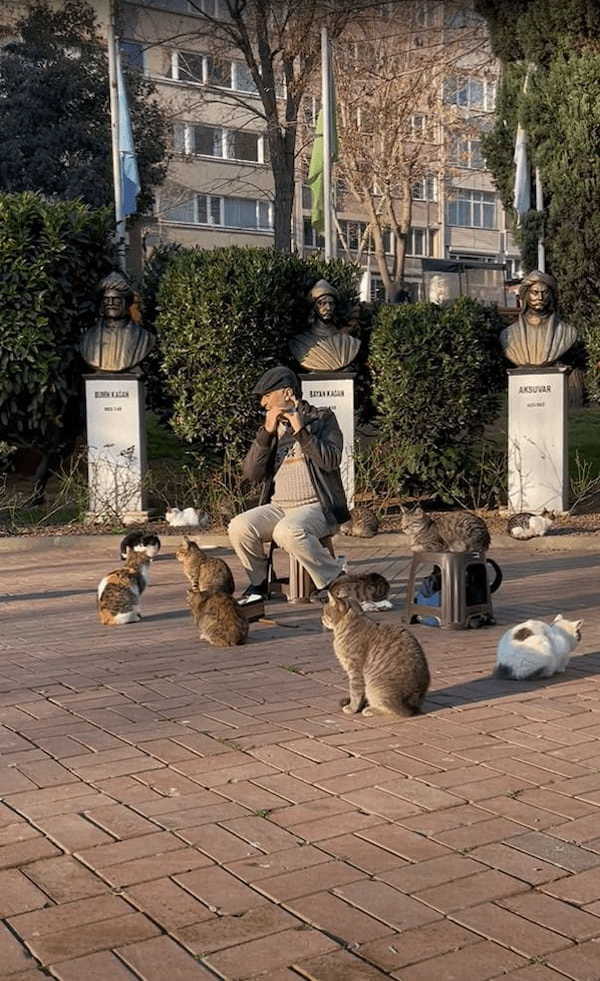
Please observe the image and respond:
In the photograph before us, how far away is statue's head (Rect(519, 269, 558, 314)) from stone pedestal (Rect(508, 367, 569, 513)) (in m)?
0.79

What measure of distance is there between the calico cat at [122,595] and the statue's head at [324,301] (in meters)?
6.39

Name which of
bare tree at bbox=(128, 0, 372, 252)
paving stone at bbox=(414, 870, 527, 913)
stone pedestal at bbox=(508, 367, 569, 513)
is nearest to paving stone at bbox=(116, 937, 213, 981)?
paving stone at bbox=(414, 870, 527, 913)

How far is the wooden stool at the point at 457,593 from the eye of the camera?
7.68m

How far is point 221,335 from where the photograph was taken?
13.8 m

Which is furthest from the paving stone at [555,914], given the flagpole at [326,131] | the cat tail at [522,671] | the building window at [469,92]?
the building window at [469,92]

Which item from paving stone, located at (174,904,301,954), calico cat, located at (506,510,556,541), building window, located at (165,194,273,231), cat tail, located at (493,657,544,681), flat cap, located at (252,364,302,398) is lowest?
paving stone, located at (174,904,301,954)

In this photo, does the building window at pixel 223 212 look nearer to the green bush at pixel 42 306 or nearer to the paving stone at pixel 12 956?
the green bush at pixel 42 306

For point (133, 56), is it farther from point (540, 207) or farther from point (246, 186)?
point (540, 207)

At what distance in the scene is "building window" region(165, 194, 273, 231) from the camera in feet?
175

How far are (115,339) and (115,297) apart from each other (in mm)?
504

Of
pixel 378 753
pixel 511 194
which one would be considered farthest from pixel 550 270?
pixel 378 753

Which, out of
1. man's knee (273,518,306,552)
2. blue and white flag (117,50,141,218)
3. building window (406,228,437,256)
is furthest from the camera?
building window (406,228,437,256)

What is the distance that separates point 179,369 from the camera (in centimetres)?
1416

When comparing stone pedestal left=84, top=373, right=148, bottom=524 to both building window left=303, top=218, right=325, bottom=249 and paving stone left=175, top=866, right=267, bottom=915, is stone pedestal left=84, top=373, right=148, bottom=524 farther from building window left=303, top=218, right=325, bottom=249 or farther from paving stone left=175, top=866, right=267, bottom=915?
building window left=303, top=218, right=325, bottom=249
